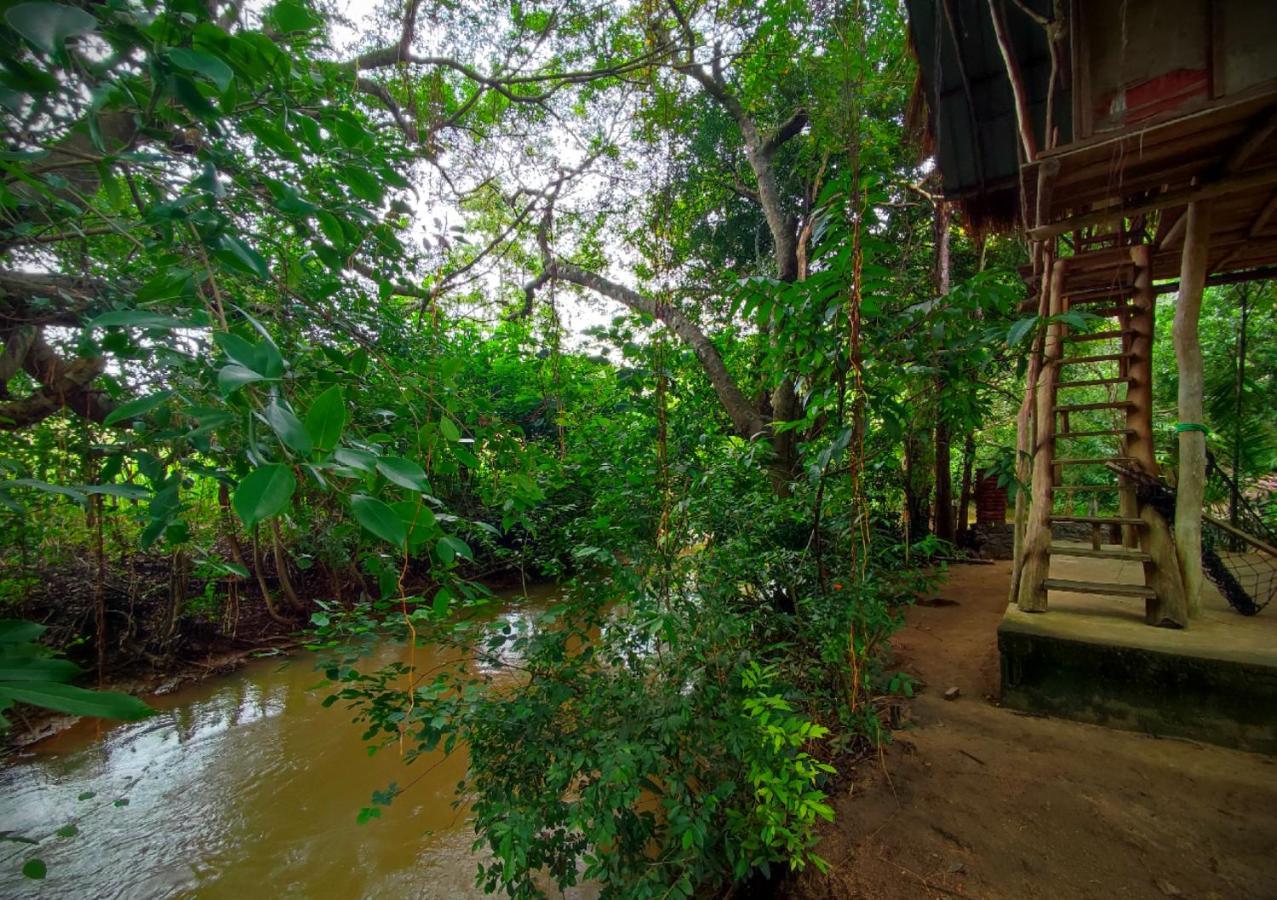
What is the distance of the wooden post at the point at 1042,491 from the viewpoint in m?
2.71

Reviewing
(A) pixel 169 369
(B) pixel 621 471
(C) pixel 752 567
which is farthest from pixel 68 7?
(C) pixel 752 567

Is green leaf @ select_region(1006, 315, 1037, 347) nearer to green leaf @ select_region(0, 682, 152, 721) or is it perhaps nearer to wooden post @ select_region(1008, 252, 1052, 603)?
wooden post @ select_region(1008, 252, 1052, 603)

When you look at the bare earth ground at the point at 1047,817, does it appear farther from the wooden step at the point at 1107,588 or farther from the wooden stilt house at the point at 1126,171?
the wooden stilt house at the point at 1126,171

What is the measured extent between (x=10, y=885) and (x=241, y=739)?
115 centimetres

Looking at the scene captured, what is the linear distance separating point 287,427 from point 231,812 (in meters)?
3.52

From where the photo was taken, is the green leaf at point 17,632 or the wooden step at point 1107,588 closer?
the green leaf at point 17,632

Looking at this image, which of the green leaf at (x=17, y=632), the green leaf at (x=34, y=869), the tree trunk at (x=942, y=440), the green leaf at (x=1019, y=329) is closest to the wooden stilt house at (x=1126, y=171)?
the green leaf at (x=1019, y=329)

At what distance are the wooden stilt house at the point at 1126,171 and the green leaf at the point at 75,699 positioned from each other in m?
2.17

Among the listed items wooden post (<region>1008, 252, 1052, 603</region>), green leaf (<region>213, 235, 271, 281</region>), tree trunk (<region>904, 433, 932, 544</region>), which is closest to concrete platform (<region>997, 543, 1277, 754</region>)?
wooden post (<region>1008, 252, 1052, 603</region>)

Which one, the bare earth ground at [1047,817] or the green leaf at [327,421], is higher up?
the green leaf at [327,421]

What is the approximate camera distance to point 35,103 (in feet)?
2.46

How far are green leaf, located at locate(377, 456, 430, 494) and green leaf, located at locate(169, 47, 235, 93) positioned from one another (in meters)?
0.51

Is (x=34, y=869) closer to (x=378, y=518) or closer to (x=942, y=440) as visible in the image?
(x=378, y=518)

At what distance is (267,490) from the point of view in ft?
1.50
